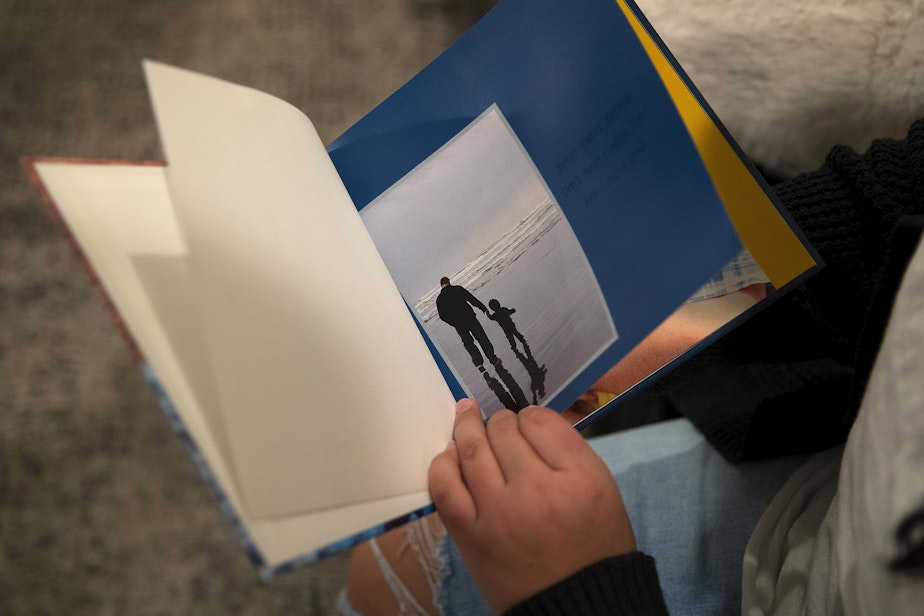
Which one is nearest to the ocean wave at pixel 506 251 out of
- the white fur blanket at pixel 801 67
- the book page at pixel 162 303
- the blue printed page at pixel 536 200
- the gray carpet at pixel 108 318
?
the blue printed page at pixel 536 200

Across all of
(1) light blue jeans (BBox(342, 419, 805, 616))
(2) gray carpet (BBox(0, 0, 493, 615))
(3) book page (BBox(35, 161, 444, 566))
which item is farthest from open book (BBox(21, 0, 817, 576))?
(2) gray carpet (BBox(0, 0, 493, 615))

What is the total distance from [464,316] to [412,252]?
0.15 feet

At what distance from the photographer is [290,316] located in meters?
A: 0.30

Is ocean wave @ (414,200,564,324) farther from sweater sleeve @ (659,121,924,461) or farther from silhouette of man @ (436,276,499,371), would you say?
sweater sleeve @ (659,121,924,461)

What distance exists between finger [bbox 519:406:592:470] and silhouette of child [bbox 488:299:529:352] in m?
0.04

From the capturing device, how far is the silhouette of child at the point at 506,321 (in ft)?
1.13

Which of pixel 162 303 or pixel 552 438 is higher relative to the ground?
pixel 162 303

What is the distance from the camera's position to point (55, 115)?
33.7 inches

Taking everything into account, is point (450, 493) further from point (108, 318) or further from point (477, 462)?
point (108, 318)

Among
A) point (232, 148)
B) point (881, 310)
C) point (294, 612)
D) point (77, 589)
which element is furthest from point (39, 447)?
point (881, 310)

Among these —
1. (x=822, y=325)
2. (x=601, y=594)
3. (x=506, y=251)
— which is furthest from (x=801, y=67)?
(x=601, y=594)

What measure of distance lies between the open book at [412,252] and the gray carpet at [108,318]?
1.61ft

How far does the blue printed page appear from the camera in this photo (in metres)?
0.30

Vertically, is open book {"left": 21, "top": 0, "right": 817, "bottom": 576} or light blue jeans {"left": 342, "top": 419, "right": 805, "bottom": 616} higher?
open book {"left": 21, "top": 0, "right": 817, "bottom": 576}
